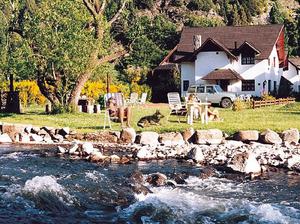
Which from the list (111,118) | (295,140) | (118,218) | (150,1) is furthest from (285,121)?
(150,1)

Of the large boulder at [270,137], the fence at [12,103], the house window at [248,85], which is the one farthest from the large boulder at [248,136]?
the house window at [248,85]

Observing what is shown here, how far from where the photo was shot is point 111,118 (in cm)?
2223

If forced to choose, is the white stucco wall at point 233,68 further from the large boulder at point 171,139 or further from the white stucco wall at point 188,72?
the large boulder at point 171,139

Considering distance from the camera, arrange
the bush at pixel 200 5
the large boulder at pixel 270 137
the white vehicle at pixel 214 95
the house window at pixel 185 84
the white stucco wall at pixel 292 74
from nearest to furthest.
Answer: the large boulder at pixel 270 137
the white vehicle at pixel 214 95
the house window at pixel 185 84
the white stucco wall at pixel 292 74
the bush at pixel 200 5

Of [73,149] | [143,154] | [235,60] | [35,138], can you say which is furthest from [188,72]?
[143,154]

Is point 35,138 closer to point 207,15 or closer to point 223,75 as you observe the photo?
point 223,75

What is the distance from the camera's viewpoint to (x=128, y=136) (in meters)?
18.8

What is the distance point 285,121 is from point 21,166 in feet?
37.9

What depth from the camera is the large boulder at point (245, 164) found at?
45.0 ft

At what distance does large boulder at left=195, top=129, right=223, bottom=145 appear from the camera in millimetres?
18219

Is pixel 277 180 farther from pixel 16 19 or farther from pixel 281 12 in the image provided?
pixel 281 12

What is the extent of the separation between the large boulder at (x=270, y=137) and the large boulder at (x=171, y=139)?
2696mm

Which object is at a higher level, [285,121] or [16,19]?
[16,19]

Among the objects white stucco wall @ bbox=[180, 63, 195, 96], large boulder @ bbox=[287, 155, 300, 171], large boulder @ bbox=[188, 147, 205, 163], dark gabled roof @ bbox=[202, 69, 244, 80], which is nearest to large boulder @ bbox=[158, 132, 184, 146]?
large boulder @ bbox=[188, 147, 205, 163]
